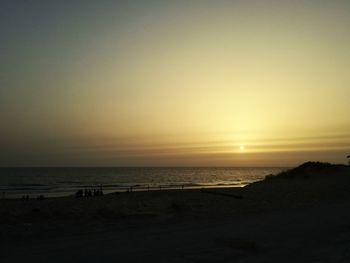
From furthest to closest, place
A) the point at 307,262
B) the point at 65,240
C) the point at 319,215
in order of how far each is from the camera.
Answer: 1. the point at 319,215
2. the point at 65,240
3. the point at 307,262

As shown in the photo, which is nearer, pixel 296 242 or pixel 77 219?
pixel 296 242

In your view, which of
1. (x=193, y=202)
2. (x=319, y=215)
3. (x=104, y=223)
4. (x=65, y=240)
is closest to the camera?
(x=65, y=240)

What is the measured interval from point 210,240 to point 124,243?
258 centimetres

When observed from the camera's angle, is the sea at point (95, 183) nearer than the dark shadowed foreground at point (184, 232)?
No

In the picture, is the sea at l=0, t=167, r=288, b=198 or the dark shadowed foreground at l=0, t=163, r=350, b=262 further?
the sea at l=0, t=167, r=288, b=198

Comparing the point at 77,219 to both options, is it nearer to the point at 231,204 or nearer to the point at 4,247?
the point at 4,247

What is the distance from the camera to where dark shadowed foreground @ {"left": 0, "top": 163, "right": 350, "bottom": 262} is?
33.4 ft

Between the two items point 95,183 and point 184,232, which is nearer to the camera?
point 184,232

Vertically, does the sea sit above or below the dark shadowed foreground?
below

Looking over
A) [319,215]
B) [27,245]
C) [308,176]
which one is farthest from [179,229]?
[308,176]

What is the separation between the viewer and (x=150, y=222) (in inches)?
621

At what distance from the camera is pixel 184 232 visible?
44.0ft

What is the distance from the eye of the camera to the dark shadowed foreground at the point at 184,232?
10180 millimetres

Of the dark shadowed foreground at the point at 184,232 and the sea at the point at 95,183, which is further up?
the dark shadowed foreground at the point at 184,232
